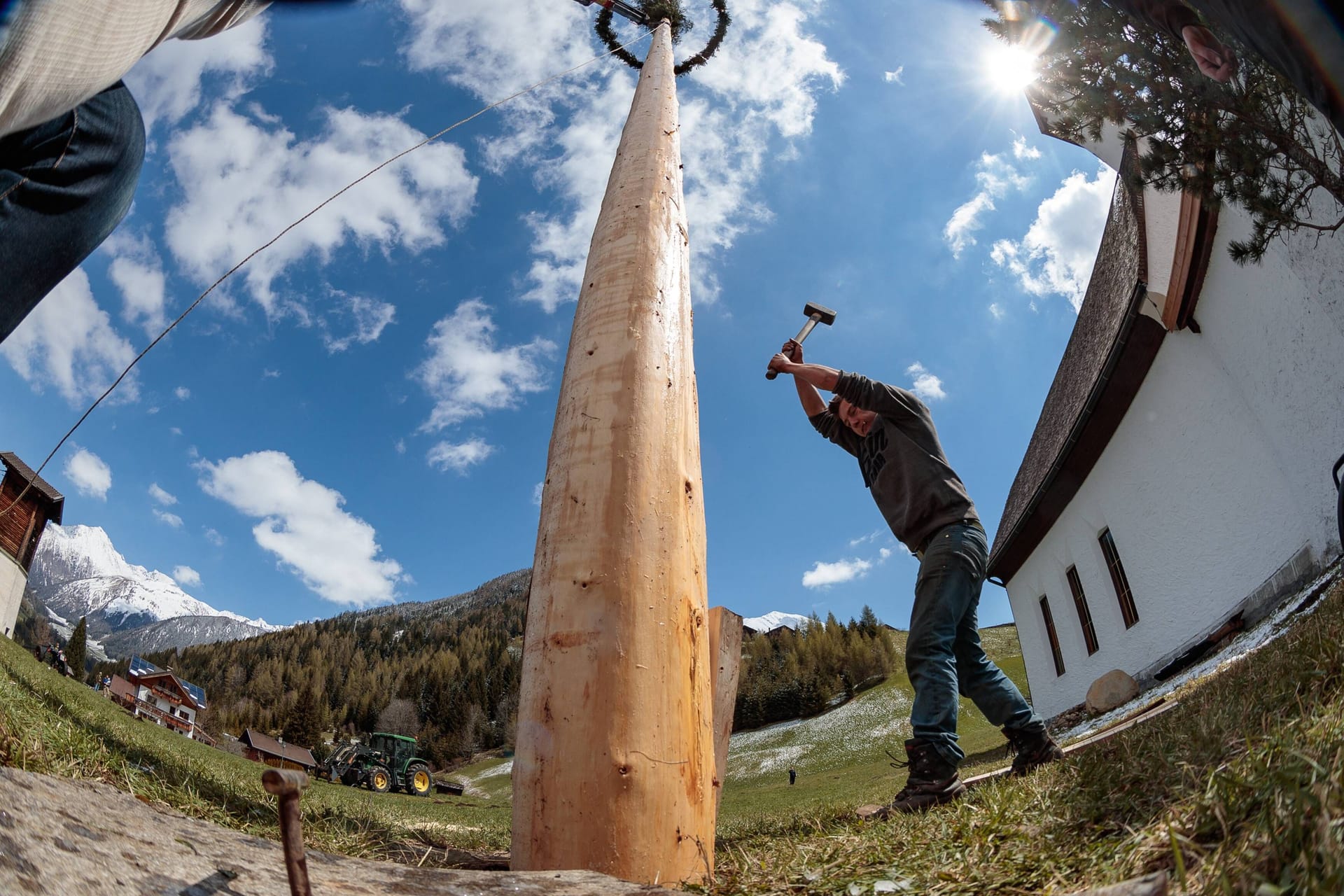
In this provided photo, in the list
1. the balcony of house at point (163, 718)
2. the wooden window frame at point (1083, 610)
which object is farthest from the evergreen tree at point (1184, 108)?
the balcony of house at point (163, 718)

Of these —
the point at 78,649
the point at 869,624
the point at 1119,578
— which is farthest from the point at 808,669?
the point at 1119,578

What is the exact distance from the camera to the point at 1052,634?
18375 mm

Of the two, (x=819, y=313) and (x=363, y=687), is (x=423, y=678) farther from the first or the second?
(x=819, y=313)

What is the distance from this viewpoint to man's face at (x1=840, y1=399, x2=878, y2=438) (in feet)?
14.0

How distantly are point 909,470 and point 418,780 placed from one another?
3501 centimetres

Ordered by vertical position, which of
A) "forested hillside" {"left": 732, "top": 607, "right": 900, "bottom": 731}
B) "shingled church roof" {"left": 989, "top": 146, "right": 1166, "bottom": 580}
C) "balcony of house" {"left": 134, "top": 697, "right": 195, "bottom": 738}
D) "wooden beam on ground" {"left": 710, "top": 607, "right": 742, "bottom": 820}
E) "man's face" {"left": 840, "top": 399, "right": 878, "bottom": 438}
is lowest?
"wooden beam on ground" {"left": 710, "top": 607, "right": 742, "bottom": 820}

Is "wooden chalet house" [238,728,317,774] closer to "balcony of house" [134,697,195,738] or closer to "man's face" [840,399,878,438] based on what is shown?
"balcony of house" [134,697,195,738]

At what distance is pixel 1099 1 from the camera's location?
4895 millimetres

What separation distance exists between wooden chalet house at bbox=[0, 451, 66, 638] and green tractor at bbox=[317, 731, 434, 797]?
42.8 ft

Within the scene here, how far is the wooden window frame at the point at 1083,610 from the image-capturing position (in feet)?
51.1

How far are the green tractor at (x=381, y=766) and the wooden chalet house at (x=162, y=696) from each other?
7.48m

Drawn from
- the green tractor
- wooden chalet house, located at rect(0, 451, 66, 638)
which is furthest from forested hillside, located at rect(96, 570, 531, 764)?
wooden chalet house, located at rect(0, 451, 66, 638)

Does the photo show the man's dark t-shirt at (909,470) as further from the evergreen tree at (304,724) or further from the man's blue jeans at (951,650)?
the evergreen tree at (304,724)

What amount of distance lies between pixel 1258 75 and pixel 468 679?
103536 mm
